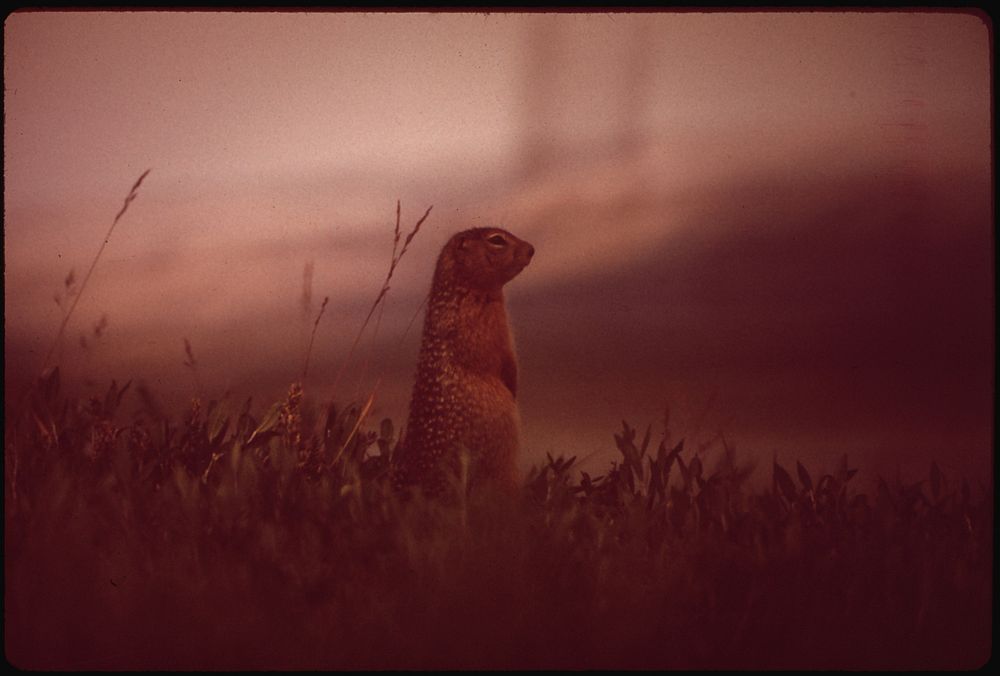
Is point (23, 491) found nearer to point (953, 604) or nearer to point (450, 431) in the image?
point (450, 431)

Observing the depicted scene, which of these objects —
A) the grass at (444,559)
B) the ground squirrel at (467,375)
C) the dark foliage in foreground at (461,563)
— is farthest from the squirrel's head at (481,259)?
the dark foliage in foreground at (461,563)

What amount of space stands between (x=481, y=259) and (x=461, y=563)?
197 cm

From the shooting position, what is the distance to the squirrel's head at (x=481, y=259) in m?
4.67

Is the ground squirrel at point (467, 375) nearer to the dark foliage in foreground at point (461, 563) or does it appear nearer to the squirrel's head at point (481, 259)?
the squirrel's head at point (481, 259)

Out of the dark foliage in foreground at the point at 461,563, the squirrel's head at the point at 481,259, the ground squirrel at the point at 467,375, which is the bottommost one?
the dark foliage in foreground at the point at 461,563

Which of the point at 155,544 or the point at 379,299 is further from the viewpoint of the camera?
the point at 379,299

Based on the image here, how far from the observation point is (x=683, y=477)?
161 inches

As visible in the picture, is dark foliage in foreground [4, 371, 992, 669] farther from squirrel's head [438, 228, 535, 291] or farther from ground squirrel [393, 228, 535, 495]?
squirrel's head [438, 228, 535, 291]

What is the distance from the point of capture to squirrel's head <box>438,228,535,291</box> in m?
4.67

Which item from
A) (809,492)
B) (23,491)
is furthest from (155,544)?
(809,492)

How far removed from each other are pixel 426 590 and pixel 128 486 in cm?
147

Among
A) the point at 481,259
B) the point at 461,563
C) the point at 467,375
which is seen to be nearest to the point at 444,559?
the point at 461,563

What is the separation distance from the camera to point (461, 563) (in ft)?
10.8

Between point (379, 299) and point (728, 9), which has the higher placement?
point (728, 9)
